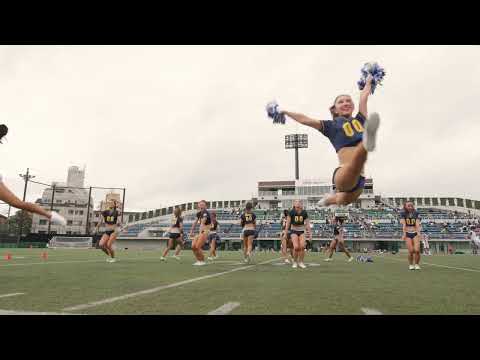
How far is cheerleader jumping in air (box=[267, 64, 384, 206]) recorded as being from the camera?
13.0 ft

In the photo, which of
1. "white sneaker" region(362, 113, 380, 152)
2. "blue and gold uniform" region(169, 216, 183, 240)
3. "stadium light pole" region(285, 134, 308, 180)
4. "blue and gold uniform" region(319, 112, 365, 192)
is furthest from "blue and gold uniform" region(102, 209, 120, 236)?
"stadium light pole" region(285, 134, 308, 180)

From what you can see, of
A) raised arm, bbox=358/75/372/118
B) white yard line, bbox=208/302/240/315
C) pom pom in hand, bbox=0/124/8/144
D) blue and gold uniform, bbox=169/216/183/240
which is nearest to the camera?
white yard line, bbox=208/302/240/315

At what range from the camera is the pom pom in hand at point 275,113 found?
14.8 feet

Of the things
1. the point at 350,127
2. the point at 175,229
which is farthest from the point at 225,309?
the point at 175,229

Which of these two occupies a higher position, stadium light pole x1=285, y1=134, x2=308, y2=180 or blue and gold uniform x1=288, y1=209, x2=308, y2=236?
stadium light pole x1=285, y1=134, x2=308, y2=180

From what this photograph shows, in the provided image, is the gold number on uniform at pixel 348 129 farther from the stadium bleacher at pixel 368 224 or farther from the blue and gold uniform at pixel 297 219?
the stadium bleacher at pixel 368 224

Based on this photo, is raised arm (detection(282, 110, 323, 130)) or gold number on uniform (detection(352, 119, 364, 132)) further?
raised arm (detection(282, 110, 323, 130))

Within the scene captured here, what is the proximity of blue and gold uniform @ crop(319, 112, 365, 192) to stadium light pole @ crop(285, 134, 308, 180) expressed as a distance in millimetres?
68340

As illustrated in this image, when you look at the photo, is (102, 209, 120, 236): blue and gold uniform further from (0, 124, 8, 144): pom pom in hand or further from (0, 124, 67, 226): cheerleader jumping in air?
(0, 124, 8, 144): pom pom in hand

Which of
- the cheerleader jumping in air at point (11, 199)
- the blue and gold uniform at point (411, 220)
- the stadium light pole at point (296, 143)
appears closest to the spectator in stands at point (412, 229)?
the blue and gold uniform at point (411, 220)
